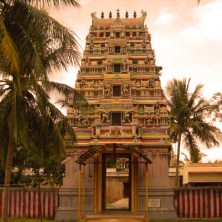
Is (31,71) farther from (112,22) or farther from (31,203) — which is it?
(112,22)

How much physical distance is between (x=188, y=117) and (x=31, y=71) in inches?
680

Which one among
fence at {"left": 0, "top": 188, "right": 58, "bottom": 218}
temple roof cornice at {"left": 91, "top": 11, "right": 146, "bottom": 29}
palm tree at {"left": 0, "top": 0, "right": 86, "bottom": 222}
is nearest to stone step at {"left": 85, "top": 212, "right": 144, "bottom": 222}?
fence at {"left": 0, "top": 188, "right": 58, "bottom": 218}

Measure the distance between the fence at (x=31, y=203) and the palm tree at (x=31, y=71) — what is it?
23.9ft

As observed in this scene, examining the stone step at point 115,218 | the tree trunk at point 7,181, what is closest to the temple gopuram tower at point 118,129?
the stone step at point 115,218

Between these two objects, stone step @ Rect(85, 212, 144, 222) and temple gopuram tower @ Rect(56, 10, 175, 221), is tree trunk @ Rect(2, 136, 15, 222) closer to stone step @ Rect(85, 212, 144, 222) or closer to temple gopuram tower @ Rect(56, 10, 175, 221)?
temple gopuram tower @ Rect(56, 10, 175, 221)

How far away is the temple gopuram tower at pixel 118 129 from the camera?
2522 cm

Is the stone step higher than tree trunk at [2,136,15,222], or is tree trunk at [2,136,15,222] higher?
tree trunk at [2,136,15,222]

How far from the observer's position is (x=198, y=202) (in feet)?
85.1

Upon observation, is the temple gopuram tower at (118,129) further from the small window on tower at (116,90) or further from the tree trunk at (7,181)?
the tree trunk at (7,181)

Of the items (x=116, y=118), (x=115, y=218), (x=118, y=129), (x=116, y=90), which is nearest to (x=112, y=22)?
(x=116, y=90)

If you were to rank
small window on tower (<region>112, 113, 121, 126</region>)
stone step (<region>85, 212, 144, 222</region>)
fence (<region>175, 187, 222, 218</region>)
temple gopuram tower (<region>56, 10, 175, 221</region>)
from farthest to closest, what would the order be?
small window on tower (<region>112, 113, 121, 126</region>), fence (<region>175, 187, 222, 218</region>), temple gopuram tower (<region>56, 10, 175, 221</region>), stone step (<region>85, 212, 144, 222</region>)

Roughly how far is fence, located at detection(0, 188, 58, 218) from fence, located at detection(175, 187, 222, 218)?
732 centimetres

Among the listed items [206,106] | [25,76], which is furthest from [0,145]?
[206,106]

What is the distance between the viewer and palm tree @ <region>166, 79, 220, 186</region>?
3066cm
